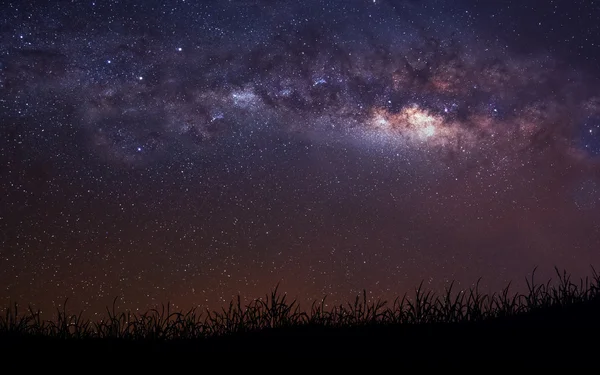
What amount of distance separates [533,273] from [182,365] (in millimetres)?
4923

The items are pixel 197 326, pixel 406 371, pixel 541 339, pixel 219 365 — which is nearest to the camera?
pixel 406 371

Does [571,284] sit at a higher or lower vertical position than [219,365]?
higher

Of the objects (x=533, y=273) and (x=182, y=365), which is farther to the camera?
(x=533, y=273)

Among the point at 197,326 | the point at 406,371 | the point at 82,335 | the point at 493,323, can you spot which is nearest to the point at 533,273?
the point at 493,323

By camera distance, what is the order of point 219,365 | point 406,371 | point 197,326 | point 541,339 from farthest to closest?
point 197,326
point 541,339
point 219,365
point 406,371

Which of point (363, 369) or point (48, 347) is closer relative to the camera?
point (363, 369)

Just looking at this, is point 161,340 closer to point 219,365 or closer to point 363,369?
point 219,365

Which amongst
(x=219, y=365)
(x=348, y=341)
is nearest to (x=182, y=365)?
(x=219, y=365)

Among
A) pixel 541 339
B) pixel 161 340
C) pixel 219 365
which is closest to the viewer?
pixel 219 365

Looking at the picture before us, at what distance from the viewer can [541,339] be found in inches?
189

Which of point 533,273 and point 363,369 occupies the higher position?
point 533,273

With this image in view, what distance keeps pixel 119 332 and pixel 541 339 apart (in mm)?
4319

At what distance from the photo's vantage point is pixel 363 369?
13.5 ft

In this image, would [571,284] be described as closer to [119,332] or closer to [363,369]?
[363,369]
